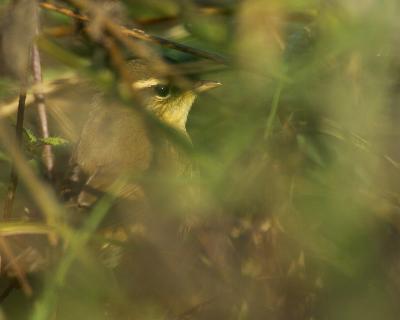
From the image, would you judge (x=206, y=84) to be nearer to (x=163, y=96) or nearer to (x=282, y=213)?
(x=163, y=96)

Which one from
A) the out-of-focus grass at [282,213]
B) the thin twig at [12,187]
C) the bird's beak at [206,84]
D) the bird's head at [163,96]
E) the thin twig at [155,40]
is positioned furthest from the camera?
the bird's head at [163,96]

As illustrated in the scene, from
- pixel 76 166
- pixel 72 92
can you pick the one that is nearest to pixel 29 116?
pixel 72 92

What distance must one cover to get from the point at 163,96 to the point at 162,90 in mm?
27

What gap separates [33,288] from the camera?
8.68ft

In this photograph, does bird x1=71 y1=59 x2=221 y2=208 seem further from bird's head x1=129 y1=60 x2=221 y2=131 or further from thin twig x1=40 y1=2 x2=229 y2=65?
thin twig x1=40 y1=2 x2=229 y2=65

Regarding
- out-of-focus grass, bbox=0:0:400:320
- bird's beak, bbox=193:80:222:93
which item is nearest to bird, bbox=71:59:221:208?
bird's beak, bbox=193:80:222:93

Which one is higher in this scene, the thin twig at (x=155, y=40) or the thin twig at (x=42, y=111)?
the thin twig at (x=155, y=40)

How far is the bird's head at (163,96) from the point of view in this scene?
3451 mm

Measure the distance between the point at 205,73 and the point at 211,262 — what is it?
1100 mm

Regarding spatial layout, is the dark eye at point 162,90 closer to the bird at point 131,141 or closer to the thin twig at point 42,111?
the bird at point 131,141

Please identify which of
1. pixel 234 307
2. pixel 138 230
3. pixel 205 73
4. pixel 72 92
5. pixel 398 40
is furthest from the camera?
pixel 72 92

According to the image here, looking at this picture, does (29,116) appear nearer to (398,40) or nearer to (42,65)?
(42,65)

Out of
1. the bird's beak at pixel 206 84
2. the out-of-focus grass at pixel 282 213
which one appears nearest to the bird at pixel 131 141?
the bird's beak at pixel 206 84

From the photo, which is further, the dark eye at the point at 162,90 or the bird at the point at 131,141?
the dark eye at the point at 162,90
